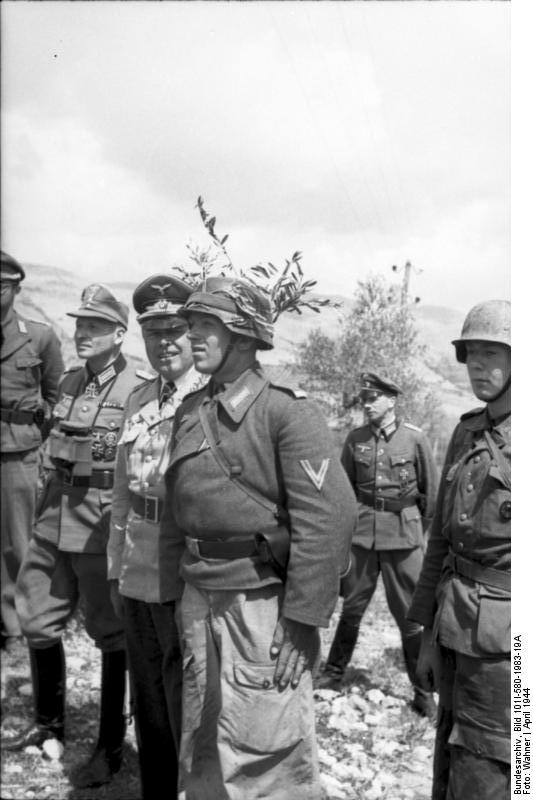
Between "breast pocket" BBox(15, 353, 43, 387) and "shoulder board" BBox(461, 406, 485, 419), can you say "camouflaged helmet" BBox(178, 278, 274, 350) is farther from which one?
"breast pocket" BBox(15, 353, 43, 387)

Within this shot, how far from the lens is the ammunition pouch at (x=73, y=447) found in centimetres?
388

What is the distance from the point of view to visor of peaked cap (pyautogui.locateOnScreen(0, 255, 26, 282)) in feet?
11.2

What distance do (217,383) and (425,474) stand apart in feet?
10.9

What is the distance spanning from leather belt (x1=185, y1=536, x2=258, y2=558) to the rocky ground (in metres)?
1.60

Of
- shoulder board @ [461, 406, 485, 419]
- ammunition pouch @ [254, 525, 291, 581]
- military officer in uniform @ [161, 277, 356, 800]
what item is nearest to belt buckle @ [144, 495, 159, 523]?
military officer in uniform @ [161, 277, 356, 800]

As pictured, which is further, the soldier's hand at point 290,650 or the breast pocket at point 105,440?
the breast pocket at point 105,440

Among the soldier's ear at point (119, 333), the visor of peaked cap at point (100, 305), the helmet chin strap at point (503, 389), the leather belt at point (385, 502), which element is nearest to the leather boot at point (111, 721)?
the soldier's ear at point (119, 333)

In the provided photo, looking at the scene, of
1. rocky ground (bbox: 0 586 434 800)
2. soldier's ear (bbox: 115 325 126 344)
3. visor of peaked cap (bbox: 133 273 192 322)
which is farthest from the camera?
soldier's ear (bbox: 115 325 126 344)

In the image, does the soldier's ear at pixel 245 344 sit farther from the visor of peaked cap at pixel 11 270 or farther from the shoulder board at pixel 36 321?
the shoulder board at pixel 36 321

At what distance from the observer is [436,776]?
3.06 metres

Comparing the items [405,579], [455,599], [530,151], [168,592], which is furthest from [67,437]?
[405,579]

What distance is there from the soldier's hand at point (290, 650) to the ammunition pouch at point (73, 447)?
1627mm

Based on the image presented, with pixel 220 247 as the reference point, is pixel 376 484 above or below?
below

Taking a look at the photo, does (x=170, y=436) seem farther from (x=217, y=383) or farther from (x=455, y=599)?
(x=455, y=599)
